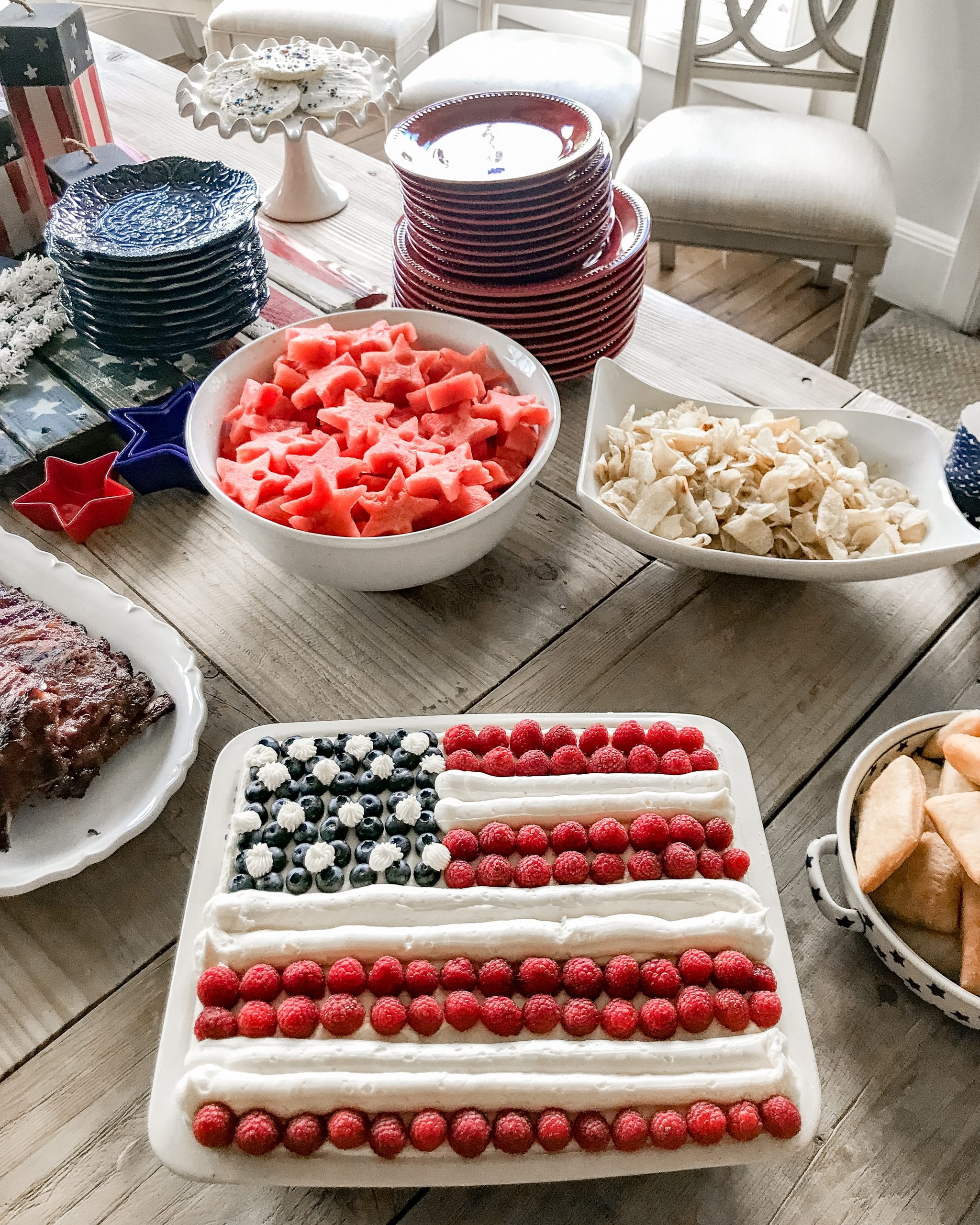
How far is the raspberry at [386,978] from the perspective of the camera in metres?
0.63

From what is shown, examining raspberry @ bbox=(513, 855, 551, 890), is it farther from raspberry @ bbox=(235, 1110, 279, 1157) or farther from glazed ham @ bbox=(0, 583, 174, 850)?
glazed ham @ bbox=(0, 583, 174, 850)

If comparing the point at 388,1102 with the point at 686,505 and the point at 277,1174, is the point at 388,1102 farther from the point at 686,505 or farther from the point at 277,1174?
the point at 686,505

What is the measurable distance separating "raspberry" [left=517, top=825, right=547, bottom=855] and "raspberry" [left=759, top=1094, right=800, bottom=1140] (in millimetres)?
220

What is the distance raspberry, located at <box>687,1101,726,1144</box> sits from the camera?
560 mm

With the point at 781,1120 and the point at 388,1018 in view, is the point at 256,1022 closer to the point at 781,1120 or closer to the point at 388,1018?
the point at 388,1018

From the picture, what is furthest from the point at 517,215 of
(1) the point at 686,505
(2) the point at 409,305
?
(1) the point at 686,505

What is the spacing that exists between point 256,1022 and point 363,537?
0.42 m

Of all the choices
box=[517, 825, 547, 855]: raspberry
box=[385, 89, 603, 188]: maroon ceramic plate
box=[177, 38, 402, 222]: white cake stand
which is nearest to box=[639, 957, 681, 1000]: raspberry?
box=[517, 825, 547, 855]: raspberry

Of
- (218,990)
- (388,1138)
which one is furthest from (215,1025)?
(388,1138)

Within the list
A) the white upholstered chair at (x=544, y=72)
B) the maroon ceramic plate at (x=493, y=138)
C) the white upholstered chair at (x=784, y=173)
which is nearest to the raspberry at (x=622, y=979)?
the maroon ceramic plate at (x=493, y=138)

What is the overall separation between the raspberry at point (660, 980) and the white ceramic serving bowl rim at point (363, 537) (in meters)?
0.41

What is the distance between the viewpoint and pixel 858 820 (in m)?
0.72

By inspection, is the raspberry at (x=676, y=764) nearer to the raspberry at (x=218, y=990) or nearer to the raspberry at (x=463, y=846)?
the raspberry at (x=463, y=846)

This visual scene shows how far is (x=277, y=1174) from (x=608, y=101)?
2296 millimetres
